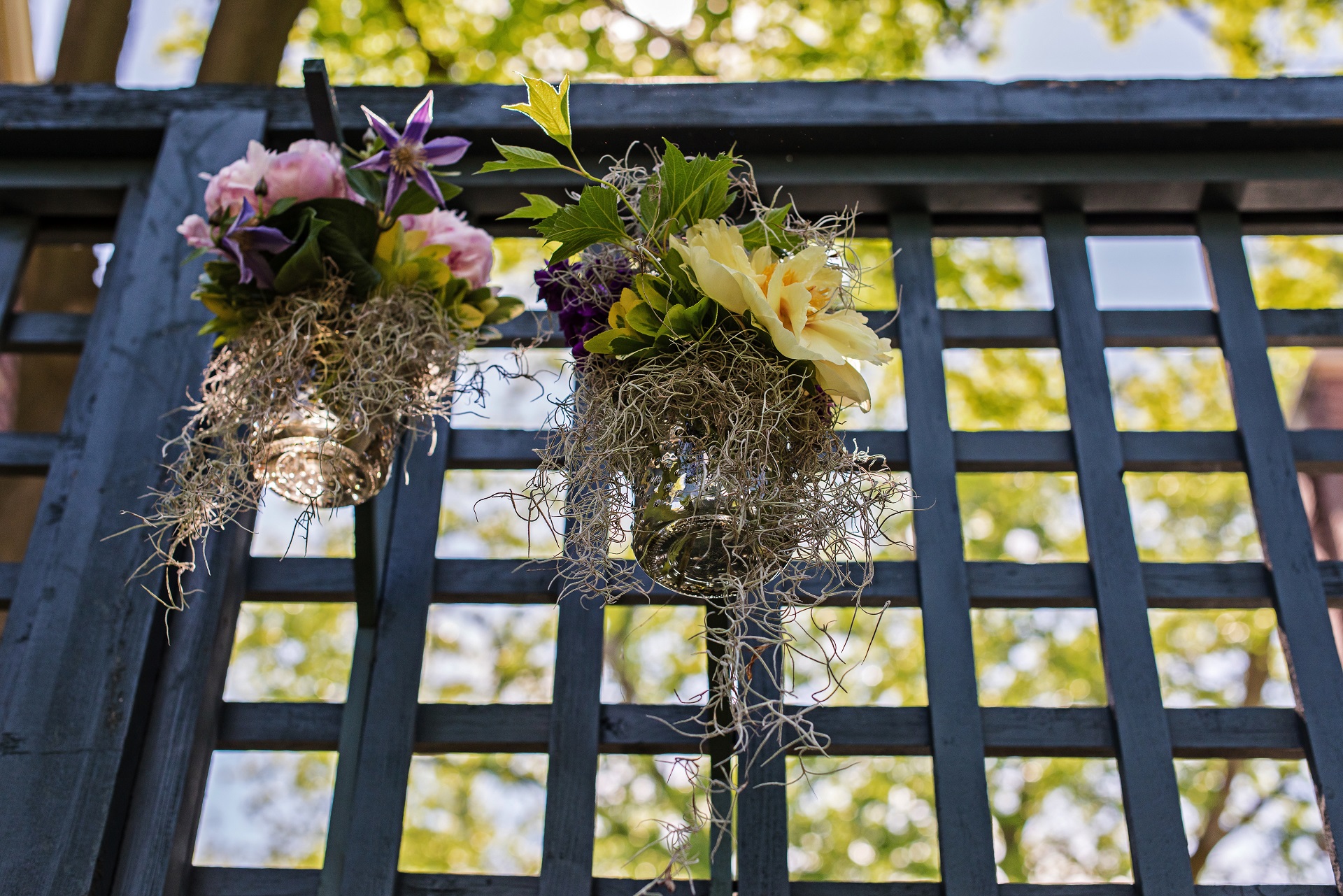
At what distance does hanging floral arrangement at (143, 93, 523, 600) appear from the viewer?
0.99 metres

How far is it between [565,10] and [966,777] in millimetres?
2910

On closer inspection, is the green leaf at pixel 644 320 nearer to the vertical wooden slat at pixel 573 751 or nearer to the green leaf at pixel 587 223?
the green leaf at pixel 587 223

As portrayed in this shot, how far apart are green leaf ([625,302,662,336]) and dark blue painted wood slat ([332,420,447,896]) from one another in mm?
299

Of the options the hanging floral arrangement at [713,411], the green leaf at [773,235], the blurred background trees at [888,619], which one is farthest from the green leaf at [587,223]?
the blurred background trees at [888,619]

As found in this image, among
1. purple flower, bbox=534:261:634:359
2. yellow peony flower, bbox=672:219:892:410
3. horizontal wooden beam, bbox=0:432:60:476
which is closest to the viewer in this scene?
yellow peony flower, bbox=672:219:892:410

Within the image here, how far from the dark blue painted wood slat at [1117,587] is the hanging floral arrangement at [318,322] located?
2.51ft

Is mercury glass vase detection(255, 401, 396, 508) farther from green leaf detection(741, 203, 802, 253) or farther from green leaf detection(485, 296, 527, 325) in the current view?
green leaf detection(741, 203, 802, 253)

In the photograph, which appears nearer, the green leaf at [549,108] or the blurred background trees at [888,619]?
the green leaf at [549,108]

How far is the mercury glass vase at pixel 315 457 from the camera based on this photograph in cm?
98

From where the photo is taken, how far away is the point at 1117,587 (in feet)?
3.92

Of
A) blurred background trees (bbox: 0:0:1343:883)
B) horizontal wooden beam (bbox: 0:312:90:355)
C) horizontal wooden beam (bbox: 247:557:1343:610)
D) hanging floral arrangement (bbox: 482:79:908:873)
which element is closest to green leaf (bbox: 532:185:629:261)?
hanging floral arrangement (bbox: 482:79:908:873)

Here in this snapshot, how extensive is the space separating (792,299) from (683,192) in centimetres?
13

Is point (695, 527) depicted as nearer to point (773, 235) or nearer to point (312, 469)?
point (773, 235)

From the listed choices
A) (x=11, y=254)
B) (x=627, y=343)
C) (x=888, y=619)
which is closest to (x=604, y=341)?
(x=627, y=343)
